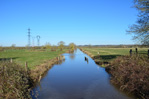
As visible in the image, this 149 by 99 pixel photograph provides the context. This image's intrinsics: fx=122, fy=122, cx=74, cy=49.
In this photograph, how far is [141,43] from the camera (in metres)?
12.6

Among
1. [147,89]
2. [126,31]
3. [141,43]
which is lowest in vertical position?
[147,89]

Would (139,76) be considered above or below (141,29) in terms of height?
below

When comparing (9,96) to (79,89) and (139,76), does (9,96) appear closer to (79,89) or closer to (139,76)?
(79,89)

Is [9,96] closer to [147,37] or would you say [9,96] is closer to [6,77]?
[6,77]

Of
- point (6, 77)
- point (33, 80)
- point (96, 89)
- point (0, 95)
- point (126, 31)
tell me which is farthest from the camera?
point (126, 31)

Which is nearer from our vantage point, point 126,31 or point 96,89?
point 96,89

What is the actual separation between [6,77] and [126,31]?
1216cm

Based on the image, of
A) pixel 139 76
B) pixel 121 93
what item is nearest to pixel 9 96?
pixel 121 93

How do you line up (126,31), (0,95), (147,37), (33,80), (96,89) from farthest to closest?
(126,31)
(147,37)
(33,80)
(96,89)
(0,95)

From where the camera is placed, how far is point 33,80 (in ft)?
34.7

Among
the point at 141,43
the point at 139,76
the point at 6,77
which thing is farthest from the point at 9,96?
the point at 141,43

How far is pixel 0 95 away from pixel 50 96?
3.03m

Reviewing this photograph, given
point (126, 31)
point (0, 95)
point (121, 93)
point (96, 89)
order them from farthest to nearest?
point (126, 31) < point (96, 89) < point (121, 93) < point (0, 95)

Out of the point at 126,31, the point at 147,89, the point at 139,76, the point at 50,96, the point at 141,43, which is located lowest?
the point at 50,96
